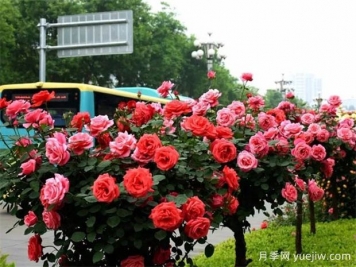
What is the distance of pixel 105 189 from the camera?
9.04 ft

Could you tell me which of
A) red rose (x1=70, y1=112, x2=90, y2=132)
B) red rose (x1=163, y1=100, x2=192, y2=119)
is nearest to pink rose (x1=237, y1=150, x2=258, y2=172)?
red rose (x1=163, y1=100, x2=192, y2=119)

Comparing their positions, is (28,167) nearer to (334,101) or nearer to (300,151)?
(300,151)

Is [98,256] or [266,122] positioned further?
[266,122]

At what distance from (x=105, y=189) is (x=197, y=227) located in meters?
0.49

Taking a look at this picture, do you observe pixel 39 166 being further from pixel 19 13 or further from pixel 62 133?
pixel 19 13

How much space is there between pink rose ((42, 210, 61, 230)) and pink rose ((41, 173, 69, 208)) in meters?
0.12

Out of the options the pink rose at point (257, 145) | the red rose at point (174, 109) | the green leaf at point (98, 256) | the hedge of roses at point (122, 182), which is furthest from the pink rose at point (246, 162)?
the green leaf at point (98, 256)

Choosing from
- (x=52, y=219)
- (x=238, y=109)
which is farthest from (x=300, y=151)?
(x=52, y=219)

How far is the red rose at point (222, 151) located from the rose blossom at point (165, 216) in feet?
1.70

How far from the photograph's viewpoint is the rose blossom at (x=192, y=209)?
9.45ft

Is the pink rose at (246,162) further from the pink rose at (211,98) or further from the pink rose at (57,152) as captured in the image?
the pink rose at (57,152)

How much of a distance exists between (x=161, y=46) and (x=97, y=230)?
33.3 m

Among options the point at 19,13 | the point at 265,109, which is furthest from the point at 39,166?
the point at 19,13

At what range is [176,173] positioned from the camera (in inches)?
119
